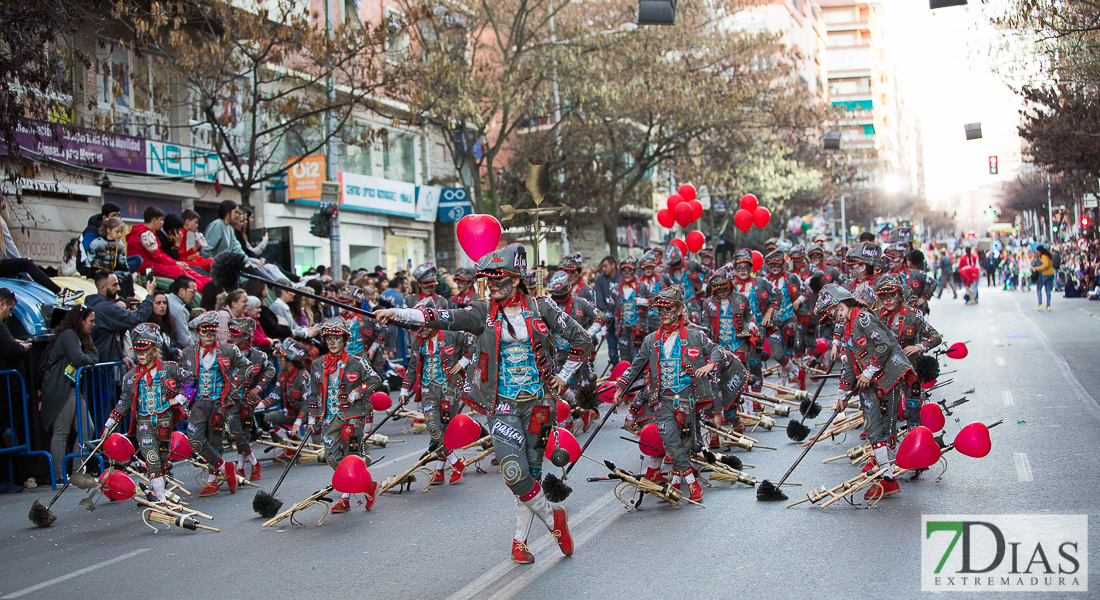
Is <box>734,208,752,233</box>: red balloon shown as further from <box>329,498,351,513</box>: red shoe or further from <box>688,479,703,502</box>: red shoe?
<box>329,498,351,513</box>: red shoe

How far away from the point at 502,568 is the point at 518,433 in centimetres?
97

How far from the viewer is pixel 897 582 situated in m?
5.64

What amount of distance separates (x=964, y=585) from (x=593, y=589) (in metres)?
2.11

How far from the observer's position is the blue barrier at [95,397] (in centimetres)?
1041

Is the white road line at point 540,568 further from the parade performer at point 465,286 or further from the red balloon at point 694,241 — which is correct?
the red balloon at point 694,241

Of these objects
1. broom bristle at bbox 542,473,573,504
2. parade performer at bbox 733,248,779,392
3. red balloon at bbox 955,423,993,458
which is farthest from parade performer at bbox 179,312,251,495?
red balloon at bbox 955,423,993,458

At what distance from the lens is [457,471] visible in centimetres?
961

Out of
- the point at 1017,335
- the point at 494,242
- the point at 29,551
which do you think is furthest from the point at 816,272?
the point at 29,551

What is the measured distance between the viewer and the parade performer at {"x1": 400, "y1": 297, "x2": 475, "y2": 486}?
9.63 m

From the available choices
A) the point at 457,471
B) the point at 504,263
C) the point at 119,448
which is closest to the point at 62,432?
the point at 119,448

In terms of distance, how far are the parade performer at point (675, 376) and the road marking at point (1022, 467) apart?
2698 mm

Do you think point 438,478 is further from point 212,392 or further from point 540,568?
point 540,568

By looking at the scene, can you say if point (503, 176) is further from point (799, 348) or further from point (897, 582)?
point (897, 582)

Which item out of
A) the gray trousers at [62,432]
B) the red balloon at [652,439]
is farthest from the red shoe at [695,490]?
the gray trousers at [62,432]
